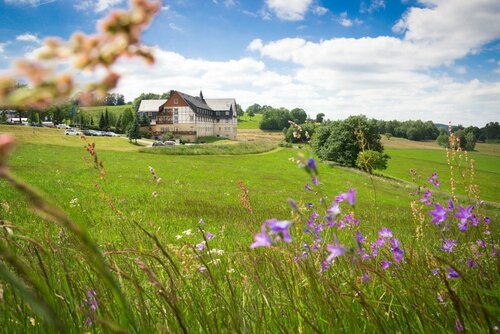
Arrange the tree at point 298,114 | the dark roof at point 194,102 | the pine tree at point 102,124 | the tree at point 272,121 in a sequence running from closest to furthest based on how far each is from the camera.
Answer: the dark roof at point 194,102, the pine tree at point 102,124, the tree at point 272,121, the tree at point 298,114

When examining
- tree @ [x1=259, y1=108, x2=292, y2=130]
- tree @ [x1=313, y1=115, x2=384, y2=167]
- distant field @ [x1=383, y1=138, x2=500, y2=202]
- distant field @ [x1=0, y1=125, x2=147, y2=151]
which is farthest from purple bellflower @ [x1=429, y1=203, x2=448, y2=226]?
tree @ [x1=259, y1=108, x2=292, y2=130]

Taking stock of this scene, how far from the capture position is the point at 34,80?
0.45 meters

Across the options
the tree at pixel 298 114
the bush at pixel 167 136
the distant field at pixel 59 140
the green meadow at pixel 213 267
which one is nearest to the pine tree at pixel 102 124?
the bush at pixel 167 136

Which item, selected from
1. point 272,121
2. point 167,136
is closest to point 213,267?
point 167,136

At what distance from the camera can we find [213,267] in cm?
472

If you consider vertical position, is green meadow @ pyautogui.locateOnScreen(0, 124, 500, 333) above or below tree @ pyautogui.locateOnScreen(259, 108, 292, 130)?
below

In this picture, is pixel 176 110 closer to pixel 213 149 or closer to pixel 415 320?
pixel 213 149

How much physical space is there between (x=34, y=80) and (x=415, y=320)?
2.64 m

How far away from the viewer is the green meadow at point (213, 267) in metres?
1.75

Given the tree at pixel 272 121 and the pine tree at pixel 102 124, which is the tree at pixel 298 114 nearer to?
the tree at pixel 272 121

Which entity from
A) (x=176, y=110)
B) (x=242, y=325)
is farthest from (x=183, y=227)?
(x=176, y=110)

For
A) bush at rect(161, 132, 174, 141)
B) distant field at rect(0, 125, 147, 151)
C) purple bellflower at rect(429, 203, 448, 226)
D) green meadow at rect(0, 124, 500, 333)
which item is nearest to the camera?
green meadow at rect(0, 124, 500, 333)

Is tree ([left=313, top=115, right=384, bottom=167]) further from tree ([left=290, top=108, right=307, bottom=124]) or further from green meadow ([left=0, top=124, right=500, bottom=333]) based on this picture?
tree ([left=290, top=108, right=307, bottom=124])

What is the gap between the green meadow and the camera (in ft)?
5.74
